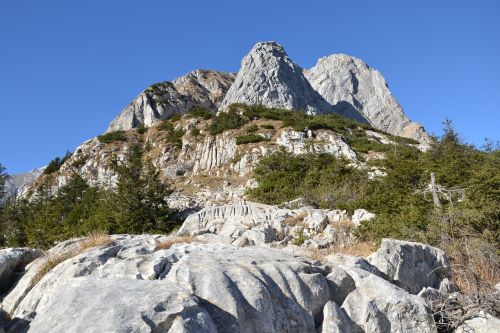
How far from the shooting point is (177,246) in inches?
357

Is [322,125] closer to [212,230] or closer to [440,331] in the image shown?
[212,230]

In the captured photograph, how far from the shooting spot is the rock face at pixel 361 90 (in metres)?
132

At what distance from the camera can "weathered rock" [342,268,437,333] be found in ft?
24.5

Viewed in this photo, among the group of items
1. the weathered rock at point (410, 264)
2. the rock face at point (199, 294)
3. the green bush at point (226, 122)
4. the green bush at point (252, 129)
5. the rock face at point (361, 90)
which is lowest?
the rock face at point (199, 294)

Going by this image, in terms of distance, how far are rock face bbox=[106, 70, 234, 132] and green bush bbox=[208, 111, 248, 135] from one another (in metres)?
25.6

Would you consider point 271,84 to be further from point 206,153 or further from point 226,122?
point 206,153

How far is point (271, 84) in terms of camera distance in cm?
8412

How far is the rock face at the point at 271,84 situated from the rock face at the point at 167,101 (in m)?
6.65

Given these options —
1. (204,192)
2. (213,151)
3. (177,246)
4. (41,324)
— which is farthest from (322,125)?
(41,324)

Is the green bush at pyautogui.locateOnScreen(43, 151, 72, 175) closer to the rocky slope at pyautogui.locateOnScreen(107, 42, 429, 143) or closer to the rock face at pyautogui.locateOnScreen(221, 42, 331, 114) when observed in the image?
the rocky slope at pyautogui.locateOnScreen(107, 42, 429, 143)

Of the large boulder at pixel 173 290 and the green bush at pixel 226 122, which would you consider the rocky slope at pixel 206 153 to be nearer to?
the green bush at pixel 226 122

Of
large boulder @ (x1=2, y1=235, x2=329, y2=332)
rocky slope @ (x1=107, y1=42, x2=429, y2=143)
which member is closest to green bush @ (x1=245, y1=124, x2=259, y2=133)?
rocky slope @ (x1=107, y1=42, x2=429, y2=143)

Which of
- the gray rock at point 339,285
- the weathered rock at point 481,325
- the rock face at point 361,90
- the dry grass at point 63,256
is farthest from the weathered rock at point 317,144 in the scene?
the rock face at point 361,90

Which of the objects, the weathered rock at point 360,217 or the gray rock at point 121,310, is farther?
the weathered rock at point 360,217
